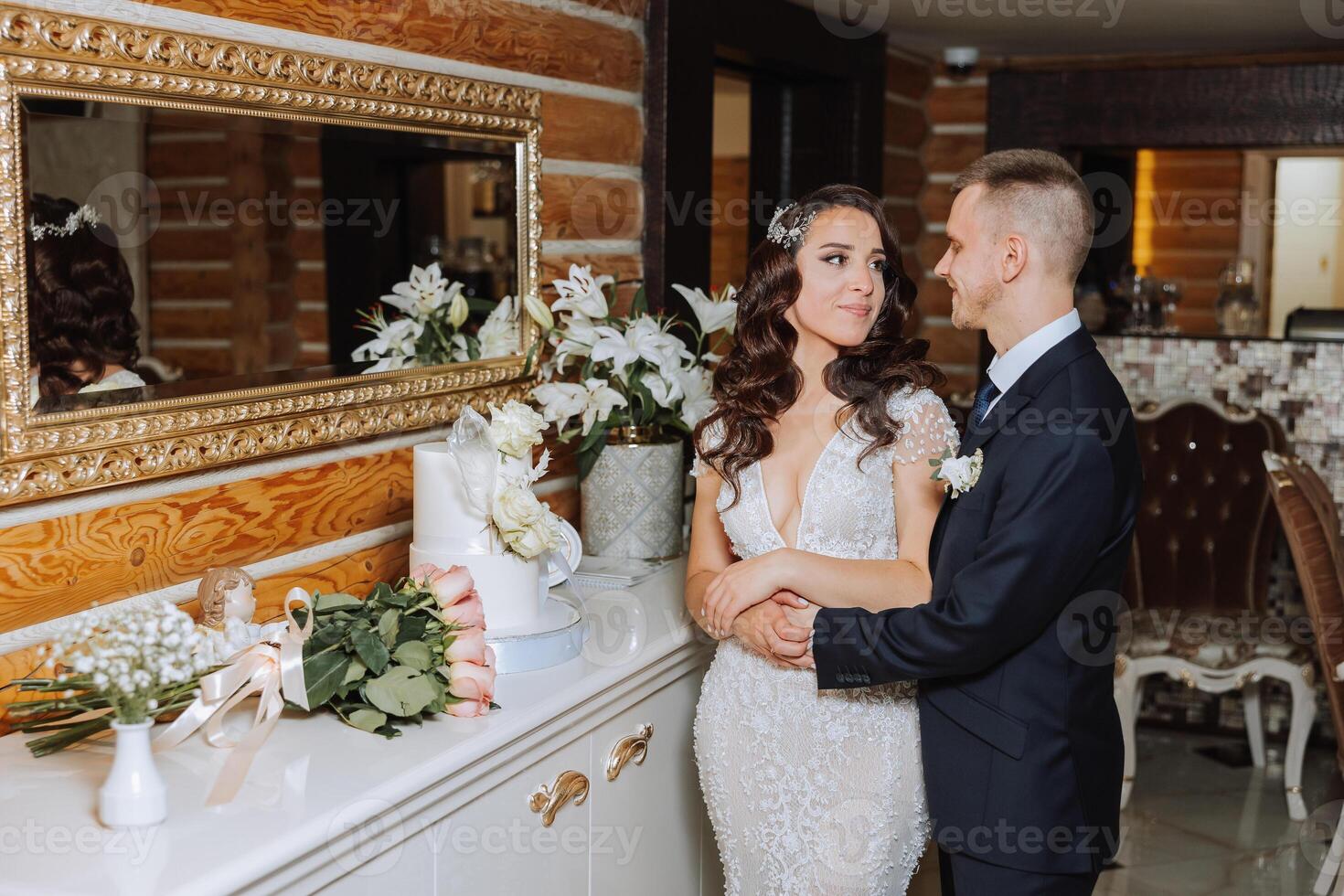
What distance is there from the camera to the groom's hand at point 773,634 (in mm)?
2309

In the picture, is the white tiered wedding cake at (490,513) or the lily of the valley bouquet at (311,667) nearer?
the lily of the valley bouquet at (311,667)

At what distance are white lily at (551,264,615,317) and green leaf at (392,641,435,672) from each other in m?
1.05

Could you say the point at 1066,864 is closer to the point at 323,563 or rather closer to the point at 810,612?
the point at 810,612

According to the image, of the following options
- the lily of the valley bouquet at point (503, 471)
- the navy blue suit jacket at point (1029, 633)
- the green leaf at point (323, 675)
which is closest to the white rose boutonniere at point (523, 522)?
the lily of the valley bouquet at point (503, 471)

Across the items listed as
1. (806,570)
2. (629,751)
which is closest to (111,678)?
(629,751)

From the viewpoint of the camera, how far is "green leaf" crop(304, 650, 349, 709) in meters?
1.81

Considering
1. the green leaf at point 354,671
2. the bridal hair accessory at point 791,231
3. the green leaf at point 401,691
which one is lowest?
the green leaf at point 401,691

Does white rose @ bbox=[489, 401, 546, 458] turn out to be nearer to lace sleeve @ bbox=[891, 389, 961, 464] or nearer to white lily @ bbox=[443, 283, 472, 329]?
white lily @ bbox=[443, 283, 472, 329]

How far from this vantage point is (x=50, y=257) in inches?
69.0

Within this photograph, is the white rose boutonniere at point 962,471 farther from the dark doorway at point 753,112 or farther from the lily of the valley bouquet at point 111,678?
the dark doorway at point 753,112

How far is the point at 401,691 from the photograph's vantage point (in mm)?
1844

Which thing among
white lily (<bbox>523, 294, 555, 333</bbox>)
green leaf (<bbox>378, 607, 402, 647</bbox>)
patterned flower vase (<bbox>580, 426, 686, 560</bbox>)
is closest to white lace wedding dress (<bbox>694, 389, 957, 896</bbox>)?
patterned flower vase (<bbox>580, 426, 686, 560</bbox>)

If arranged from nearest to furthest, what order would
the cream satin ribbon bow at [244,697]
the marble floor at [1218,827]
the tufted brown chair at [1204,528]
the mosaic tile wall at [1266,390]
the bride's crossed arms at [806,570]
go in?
the cream satin ribbon bow at [244,697] → the bride's crossed arms at [806,570] → the marble floor at [1218,827] → the tufted brown chair at [1204,528] → the mosaic tile wall at [1266,390]

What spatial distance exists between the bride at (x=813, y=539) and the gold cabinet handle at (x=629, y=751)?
0.12 metres
